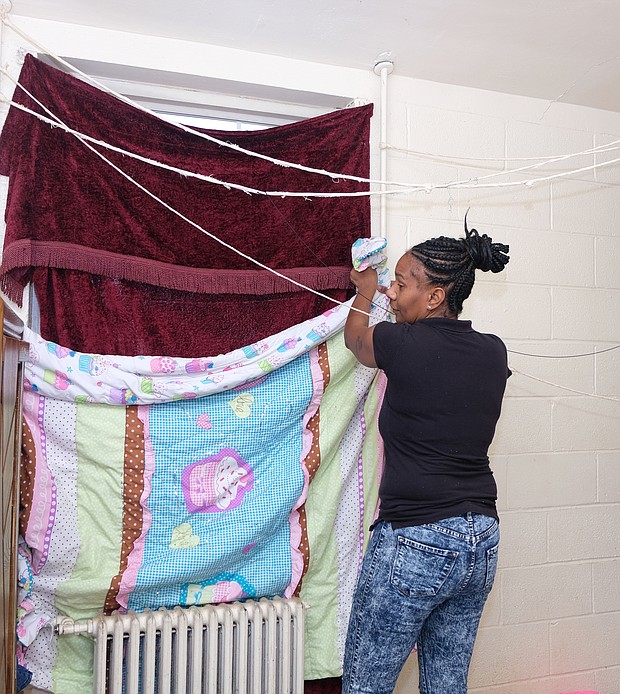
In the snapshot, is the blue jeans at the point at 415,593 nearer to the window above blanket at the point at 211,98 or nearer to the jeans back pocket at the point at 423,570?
the jeans back pocket at the point at 423,570

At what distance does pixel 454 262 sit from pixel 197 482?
85 cm

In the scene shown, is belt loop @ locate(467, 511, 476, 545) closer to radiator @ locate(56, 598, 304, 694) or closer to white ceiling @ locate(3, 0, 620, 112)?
radiator @ locate(56, 598, 304, 694)

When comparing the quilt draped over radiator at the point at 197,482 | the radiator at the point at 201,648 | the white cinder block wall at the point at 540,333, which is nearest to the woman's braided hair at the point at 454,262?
the quilt draped over radiator at the point at 197,482

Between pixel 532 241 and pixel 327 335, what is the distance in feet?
2.78

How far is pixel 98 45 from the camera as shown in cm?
185

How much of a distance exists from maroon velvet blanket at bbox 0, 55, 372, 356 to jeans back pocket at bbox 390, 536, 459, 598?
771mm

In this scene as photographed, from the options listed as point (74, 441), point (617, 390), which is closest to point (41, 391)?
point (74, 441)

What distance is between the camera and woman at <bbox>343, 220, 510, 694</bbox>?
4.61ft

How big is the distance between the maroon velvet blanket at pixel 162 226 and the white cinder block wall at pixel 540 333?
22cm

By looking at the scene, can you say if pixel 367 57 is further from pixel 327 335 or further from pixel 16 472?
pixel 16 472

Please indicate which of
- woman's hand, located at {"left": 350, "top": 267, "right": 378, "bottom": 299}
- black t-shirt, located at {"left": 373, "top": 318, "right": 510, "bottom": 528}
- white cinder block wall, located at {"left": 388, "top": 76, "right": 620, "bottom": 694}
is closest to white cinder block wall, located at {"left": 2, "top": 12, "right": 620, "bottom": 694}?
white cinder block wall, located at {"left": 388, "top": 76, "right": 620, "bottom": 694}

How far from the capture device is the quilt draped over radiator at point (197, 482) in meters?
1.68

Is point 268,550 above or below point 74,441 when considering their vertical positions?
below

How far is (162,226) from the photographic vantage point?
1.83 metres
